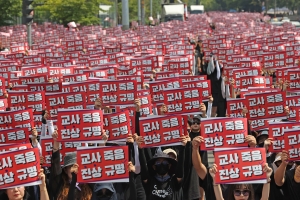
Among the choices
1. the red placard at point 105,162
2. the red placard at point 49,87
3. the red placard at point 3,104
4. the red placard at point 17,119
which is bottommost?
the red placard at point 49,87

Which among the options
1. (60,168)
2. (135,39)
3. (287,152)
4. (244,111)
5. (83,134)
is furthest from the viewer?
(135,39)

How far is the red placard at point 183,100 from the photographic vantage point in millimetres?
12875

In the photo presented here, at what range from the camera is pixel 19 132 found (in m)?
10.8

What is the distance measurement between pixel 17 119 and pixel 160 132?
2.32 meters

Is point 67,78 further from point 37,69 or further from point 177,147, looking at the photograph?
point 177,147

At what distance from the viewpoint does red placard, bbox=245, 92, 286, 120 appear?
41.1ft

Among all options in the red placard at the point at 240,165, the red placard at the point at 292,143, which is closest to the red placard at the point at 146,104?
the red placard at the point at 292,143

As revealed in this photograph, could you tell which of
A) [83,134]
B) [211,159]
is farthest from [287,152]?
[211,159]

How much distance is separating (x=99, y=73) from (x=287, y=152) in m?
9.80

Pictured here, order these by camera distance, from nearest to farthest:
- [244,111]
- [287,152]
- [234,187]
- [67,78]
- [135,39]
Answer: [234,187]
[287,152]
[244,111]
[67,78]
[135,39]

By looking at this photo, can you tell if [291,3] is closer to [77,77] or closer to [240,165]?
[77,77]

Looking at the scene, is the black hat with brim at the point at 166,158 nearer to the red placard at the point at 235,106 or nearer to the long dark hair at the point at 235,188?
the long dark hair at the point at 235,188

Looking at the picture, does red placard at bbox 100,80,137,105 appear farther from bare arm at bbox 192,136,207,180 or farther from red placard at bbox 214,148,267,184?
red placard at bbox 214,148,267,184

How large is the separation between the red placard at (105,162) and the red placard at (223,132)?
1.17 metres
